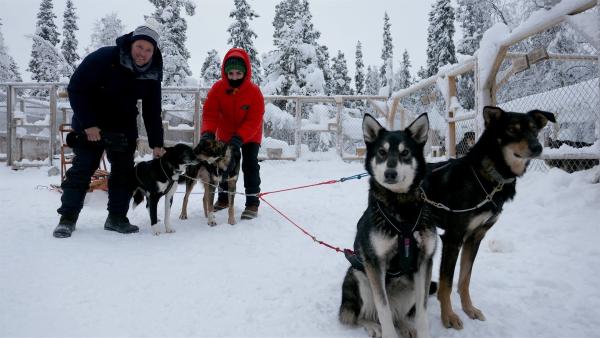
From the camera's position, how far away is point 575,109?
6.04 meters

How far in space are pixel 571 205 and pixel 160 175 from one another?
514 centimetres

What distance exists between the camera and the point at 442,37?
2728 centimetres

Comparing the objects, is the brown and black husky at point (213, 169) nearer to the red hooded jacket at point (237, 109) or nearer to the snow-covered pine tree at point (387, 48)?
the red hooded jacket at point (237, 109)

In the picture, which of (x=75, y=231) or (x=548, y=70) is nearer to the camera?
(x=75, y=231)

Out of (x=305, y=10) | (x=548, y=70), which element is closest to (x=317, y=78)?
(x=305, y=10)

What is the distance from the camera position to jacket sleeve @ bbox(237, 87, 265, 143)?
5.47 metres

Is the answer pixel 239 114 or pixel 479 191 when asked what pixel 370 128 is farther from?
pixel 239 114

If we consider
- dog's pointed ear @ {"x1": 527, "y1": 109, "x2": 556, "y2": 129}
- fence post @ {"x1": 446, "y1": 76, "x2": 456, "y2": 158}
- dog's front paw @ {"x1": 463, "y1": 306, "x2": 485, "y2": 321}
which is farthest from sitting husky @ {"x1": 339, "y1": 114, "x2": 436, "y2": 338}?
fence post @ {"x1": 446, "y1": 76, "x2": 456, "y2": 158}

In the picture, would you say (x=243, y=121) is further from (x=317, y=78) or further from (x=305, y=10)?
(x=305, y=10)

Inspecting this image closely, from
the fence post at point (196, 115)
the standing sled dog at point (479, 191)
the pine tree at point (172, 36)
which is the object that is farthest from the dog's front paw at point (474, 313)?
the pine tree at point (172, 36)

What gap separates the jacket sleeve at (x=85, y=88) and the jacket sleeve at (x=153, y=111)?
2.08ft

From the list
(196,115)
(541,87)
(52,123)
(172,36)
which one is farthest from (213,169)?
(172,36)

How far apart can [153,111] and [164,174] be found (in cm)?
89

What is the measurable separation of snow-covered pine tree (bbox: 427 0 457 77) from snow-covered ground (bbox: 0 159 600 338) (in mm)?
24253
